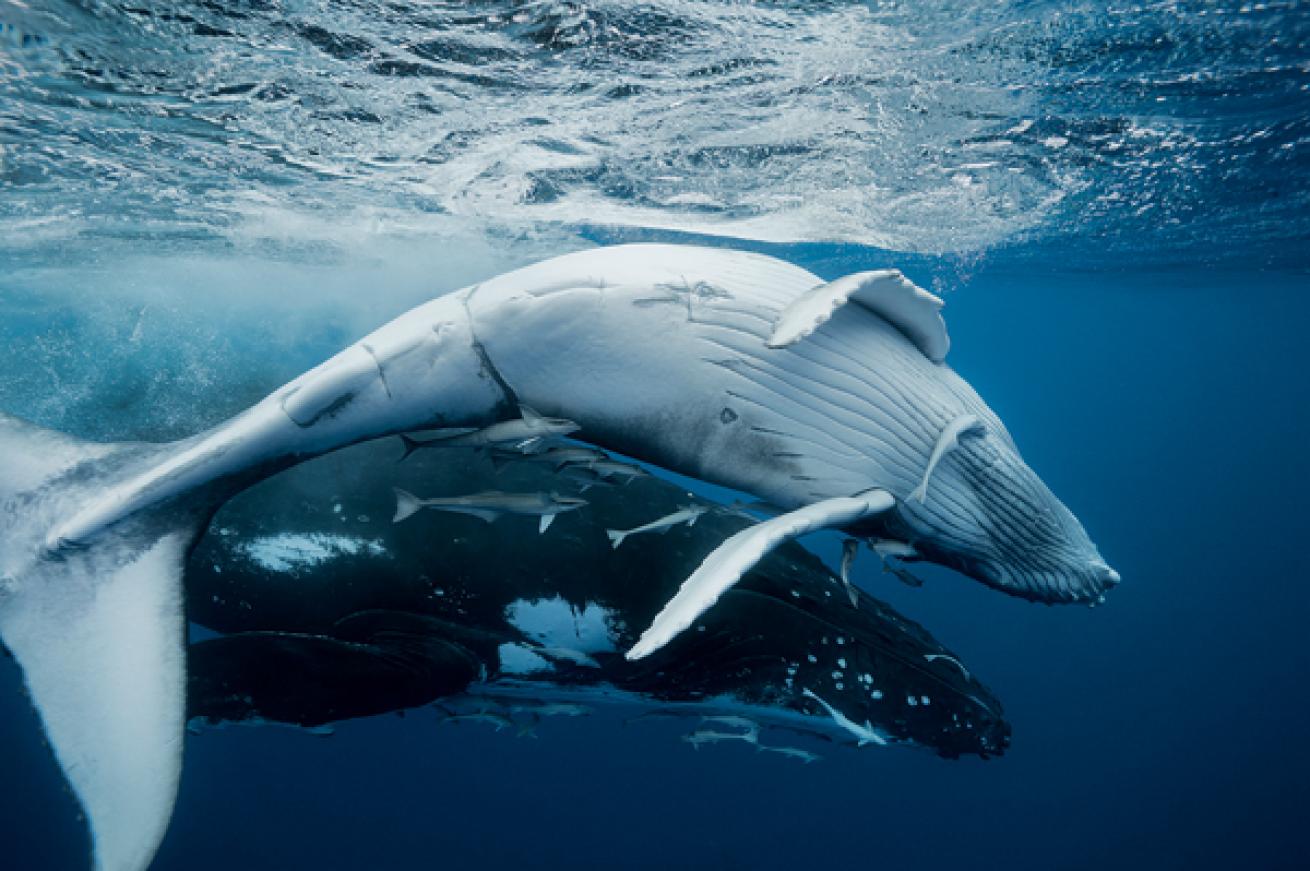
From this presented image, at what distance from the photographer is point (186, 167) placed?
1084 centimetres

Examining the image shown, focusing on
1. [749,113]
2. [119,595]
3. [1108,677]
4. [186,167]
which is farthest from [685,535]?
[1108,677]

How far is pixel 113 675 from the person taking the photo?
3.05 m

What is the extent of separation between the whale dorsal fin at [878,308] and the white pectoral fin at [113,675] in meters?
3.17

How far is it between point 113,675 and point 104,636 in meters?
0.19

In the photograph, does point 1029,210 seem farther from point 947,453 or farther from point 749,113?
point 947,453

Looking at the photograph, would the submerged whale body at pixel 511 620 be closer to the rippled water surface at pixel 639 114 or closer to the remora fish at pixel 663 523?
the remora fish at pixel 663 523

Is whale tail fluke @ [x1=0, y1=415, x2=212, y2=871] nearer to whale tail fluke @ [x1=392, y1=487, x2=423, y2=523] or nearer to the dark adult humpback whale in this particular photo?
the dark adult humpback whale

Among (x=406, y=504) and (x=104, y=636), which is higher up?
(x=406, y=504)

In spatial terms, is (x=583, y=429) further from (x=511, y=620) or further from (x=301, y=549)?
(x=301, y=549)

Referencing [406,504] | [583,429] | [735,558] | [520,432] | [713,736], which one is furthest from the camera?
[713,736]

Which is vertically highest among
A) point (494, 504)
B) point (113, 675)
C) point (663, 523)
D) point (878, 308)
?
point (878, 308)

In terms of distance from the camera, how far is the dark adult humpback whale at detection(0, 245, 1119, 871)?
3053 mm

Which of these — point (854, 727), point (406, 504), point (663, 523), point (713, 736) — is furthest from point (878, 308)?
point (713, 736)

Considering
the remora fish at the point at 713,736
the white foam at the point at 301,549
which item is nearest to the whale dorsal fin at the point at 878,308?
the white foam at the point at 301,549
